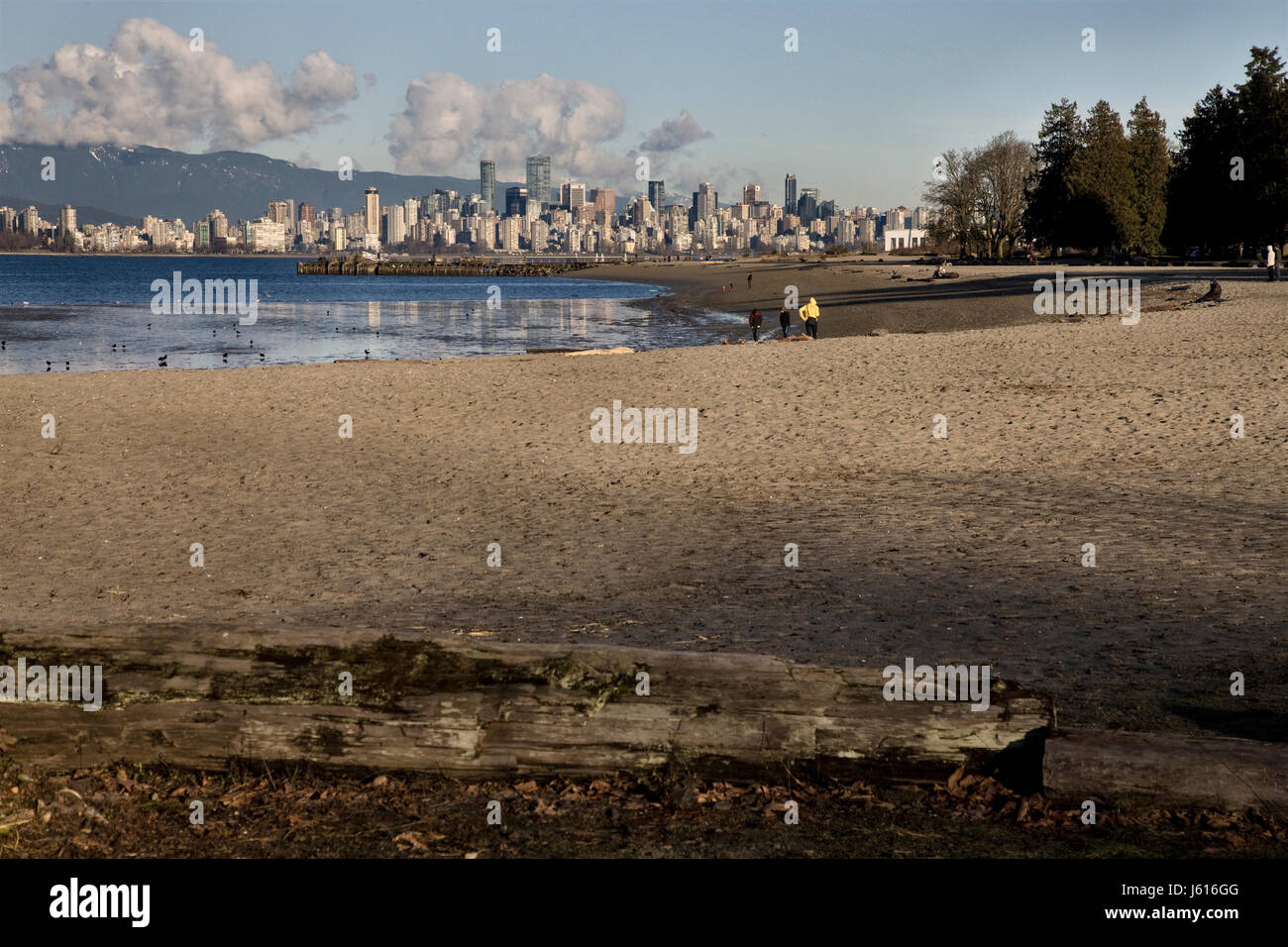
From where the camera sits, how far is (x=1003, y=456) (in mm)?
14875

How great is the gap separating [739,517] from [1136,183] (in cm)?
7652

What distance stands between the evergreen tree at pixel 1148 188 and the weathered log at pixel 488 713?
7979 cm

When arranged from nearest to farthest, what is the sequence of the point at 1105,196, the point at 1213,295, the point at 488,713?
the point at 488,713, the point at 1213,295, the point at 1105,196

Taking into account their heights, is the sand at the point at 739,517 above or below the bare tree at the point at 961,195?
below

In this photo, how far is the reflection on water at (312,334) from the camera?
35.8 m

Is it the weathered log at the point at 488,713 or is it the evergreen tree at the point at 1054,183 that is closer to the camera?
the weathered log at the point at 488,713

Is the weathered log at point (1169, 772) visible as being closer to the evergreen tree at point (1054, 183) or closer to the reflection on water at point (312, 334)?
the reflection on water at point (312, 334)

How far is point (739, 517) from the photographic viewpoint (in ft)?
39.5

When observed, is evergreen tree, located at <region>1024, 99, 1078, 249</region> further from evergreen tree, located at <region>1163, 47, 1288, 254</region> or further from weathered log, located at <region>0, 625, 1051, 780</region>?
weathered log, located at <region>0, 625, 1051, 780</region>

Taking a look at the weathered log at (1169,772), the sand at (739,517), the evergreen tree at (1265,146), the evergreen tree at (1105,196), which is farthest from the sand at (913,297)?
the weathered log at (1169,772)

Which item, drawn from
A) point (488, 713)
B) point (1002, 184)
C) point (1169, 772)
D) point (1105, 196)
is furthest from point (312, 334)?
point (1002, 184)

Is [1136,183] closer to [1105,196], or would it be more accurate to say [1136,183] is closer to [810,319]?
[1105,196]

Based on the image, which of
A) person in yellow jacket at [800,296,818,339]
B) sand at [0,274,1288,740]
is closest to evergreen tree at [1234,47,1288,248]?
person in yellow jacket at [800,296,818,339]

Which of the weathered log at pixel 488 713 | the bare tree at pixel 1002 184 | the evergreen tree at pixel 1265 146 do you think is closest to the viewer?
the weathered log at pixel 488 713
